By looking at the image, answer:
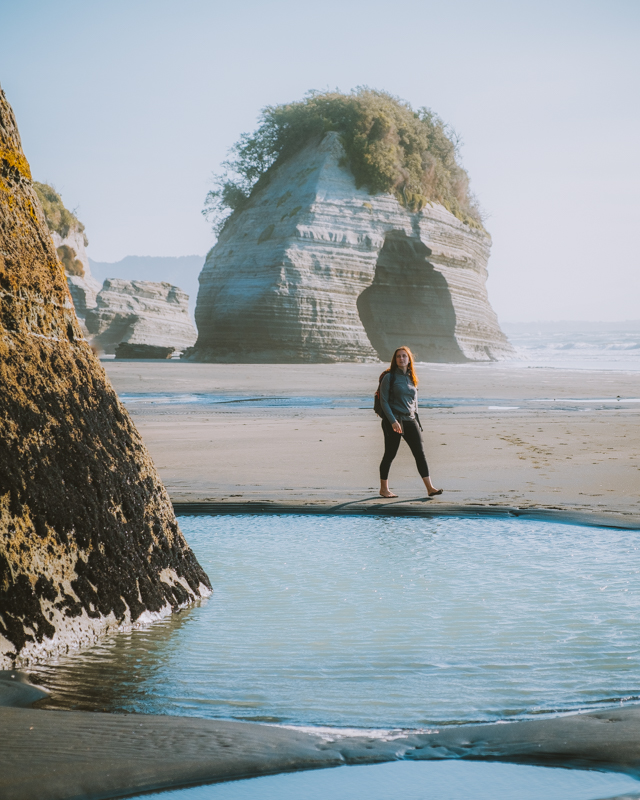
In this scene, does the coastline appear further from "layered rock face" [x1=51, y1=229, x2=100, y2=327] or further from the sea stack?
"layered rock face" [x1=51, y1=229, x2=100, y2=327]

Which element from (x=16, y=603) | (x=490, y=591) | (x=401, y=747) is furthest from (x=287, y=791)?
(x=490, y=591)

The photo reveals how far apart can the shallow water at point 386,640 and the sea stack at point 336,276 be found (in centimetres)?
2920

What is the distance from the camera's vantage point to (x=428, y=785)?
2.33 m

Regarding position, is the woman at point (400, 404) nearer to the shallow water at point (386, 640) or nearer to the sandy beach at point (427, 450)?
the sandy beach at point (427, 450)

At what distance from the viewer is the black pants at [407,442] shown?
780 centimetres

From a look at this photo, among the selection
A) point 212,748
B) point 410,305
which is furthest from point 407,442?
point 410,305

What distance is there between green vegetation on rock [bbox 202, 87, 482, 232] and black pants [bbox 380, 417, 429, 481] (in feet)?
100

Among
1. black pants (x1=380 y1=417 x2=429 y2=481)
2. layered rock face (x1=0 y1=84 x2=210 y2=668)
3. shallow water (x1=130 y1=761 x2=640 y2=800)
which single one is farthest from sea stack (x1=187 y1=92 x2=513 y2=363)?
shallow water (x1=130 y1=761 x2=640 y2=800)

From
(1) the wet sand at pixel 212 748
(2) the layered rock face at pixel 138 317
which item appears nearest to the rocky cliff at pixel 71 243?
(2) the layered rock face at pixel 138 317

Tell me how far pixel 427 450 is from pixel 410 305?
93.2ft

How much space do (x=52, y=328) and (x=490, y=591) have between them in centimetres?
269

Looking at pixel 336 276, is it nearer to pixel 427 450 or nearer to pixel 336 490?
pixel 427 450

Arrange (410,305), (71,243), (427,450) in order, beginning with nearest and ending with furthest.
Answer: (427,450), (410,305), (71,243)

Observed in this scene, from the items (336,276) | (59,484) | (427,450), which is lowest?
(427,450)
